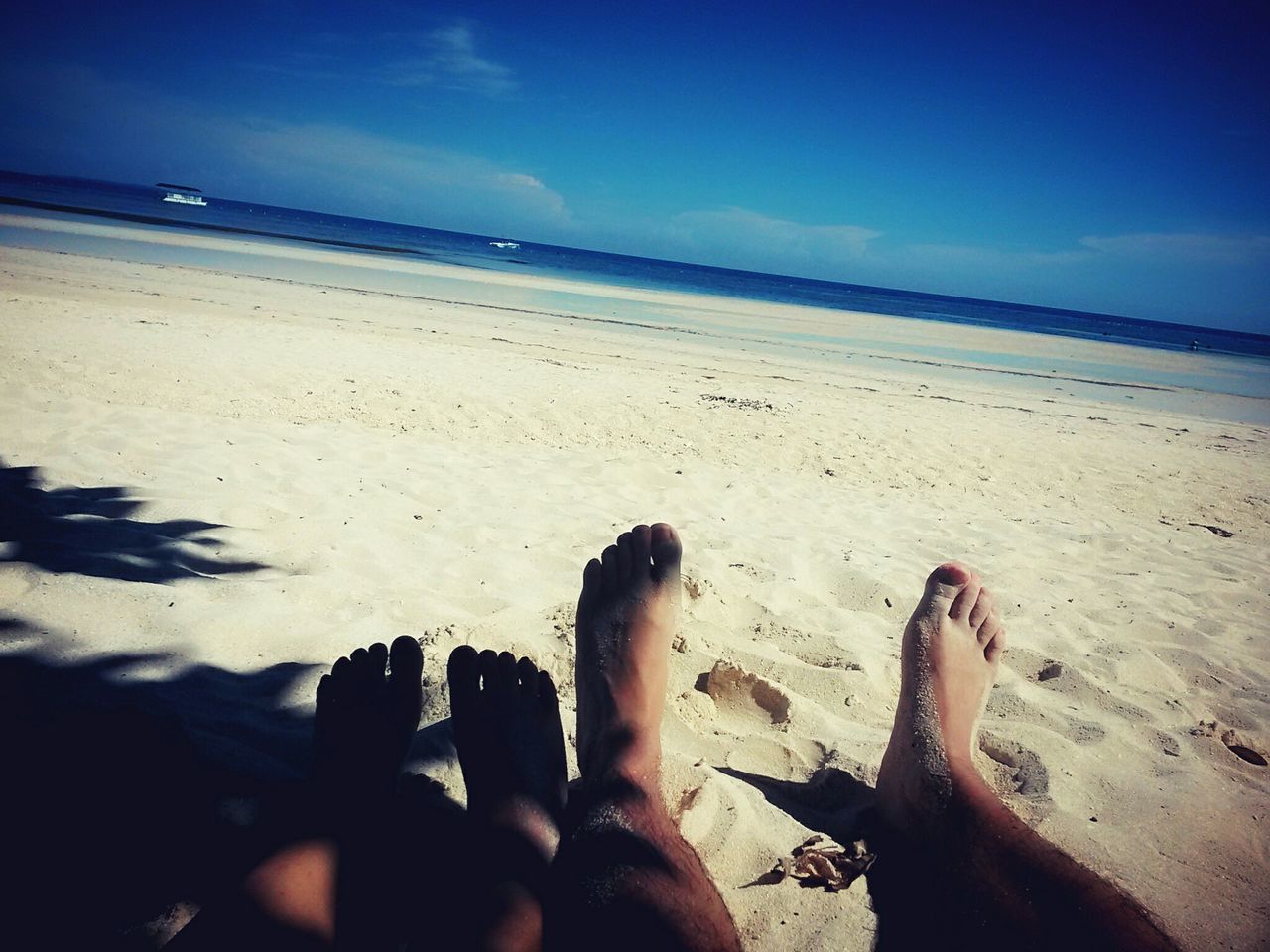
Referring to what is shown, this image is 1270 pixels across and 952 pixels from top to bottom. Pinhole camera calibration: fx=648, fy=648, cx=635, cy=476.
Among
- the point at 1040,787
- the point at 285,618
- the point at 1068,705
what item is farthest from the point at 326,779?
the point at 1068,705

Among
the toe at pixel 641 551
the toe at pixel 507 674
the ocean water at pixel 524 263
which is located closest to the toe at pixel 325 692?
the toe at pixel 507 674

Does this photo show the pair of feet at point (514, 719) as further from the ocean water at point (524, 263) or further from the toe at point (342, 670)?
the ocean water at point (524, 263)

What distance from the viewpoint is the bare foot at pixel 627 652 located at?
64.0 inches

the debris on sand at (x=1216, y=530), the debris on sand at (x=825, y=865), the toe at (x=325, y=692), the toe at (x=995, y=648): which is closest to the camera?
the debris on sand at (x=825, y=865)

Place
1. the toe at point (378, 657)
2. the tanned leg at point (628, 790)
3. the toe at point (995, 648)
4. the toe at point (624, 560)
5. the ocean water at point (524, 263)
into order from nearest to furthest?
the tanned leg at point (628, 790) → the toe at point (378, 657) → the toe at point (995, 648) → the toe at point (624, 560) → the ocean water at point (524, 263)

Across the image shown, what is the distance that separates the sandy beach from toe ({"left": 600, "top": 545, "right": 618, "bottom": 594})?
237mm

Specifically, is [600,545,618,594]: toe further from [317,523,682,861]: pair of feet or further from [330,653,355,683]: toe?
[330,653,355,683]: toe

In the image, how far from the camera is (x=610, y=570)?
2.18 metres

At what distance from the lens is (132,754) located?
1.35m

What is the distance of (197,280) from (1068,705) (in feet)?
42.8

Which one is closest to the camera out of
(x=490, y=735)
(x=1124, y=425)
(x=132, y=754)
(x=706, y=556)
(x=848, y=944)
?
(x=848, y=944)

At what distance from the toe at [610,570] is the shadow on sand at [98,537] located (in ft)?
→ 4.25

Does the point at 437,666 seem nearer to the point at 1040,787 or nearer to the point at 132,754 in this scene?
the point at 132,754

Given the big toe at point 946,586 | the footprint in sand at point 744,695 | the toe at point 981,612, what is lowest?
the footprint in sand at point 744,695
